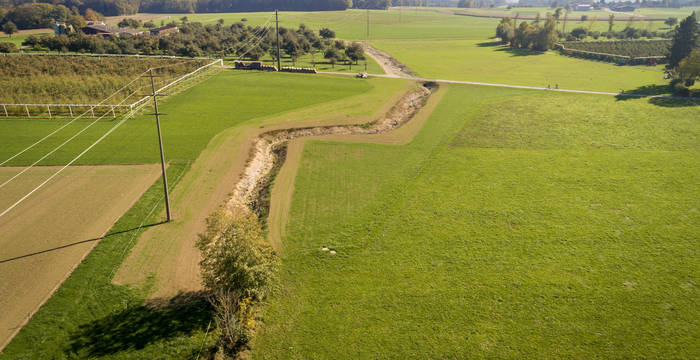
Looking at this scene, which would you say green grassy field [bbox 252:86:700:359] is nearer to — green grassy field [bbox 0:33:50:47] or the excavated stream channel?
the excavated stream channel

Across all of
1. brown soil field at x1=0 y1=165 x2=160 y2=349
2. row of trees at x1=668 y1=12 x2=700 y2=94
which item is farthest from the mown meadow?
row of trees at x1=668 y1=12 x2=700 y2=94

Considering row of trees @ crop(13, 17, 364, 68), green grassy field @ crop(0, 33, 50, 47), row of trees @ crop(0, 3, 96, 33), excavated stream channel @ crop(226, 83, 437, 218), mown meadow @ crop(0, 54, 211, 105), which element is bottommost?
excavated stream channel @ crop(226, 83, 437, 218)

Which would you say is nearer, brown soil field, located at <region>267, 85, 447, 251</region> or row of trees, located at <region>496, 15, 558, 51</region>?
brown soil field, located at <region>267, 85, 447, 251</region>

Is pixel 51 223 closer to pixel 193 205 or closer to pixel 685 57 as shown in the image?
pixel 193 205

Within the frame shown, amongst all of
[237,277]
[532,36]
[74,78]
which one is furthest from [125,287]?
[532,36]

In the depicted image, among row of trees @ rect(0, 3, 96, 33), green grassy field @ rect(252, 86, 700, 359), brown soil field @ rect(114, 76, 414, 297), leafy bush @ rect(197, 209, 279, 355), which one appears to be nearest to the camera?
leafy bush @ rect(197, 209, 279, 355)

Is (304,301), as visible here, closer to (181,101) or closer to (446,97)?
(181,101)

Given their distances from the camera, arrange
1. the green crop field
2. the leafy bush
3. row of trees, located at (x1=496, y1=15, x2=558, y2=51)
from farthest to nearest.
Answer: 1. row of trees, located at (x1=496, y1=15, x2=558, y2=51)
2. the green crop field
3. the leafy bush
